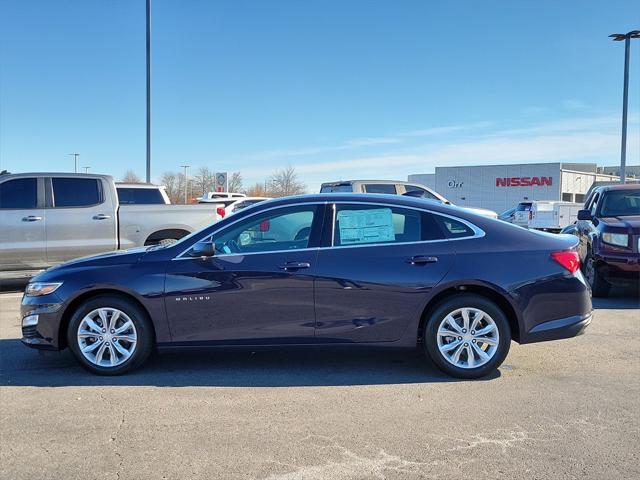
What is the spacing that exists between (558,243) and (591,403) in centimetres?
139

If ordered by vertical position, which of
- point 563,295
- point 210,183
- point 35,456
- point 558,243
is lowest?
point 35,456

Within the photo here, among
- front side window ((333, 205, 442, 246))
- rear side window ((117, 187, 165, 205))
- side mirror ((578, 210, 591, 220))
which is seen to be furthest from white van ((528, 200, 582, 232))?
front side window ((333, 205, 442, 246))

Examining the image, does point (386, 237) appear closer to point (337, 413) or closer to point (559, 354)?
point (337, 413)

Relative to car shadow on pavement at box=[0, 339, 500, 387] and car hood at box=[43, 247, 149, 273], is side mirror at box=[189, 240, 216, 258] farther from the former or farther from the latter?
car shadow on pavement at box=[0, 339, 500, 387]

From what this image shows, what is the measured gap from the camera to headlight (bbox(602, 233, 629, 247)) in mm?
8070

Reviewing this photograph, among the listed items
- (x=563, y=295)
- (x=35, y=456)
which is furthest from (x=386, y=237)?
(x=35, y=456)

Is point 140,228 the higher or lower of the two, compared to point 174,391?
higher

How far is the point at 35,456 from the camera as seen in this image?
3467 mm

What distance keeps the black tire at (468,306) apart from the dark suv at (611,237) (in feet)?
14.0

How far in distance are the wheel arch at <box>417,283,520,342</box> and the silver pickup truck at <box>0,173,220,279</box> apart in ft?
18.4

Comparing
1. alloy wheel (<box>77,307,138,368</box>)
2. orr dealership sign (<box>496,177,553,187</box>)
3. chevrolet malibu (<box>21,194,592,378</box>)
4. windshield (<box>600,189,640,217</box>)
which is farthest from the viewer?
orr dealership sign (<box>496,177,553,187</box>)

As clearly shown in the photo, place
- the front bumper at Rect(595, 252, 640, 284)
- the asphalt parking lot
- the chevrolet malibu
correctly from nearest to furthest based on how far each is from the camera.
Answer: the asphalt parking lot
the chevrolet malibu
the front bumper at Rect(595, 252, 640, 284)

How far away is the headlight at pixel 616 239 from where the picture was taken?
8.07 m

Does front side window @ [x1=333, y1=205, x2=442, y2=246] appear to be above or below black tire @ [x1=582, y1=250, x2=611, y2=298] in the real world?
above
